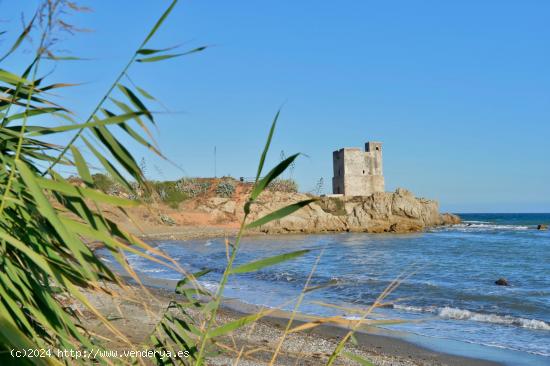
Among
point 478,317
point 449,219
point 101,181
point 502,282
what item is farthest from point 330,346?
point 449,219

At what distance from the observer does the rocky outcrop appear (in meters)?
43.9

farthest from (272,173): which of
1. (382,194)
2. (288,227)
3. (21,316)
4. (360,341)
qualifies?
(382,194)

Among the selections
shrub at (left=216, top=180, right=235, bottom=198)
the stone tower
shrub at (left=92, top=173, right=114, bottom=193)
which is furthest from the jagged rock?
shrub at (left=92, top=173, right=114, bottom=193)

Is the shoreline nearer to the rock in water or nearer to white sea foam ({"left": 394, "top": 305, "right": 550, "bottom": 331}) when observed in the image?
white sea foam ({"left": 394, "top": 305, "right": 550, "bottom": 331})

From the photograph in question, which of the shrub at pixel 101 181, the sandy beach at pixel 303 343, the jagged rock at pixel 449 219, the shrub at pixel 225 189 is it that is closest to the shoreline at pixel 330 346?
the sandy beach at pixel 303 343

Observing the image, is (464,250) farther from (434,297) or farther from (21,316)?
(21,316)

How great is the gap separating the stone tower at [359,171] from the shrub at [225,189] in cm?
1768

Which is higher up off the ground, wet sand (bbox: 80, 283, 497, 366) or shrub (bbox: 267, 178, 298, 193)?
shrub (bbox: 267, 178, 298, 193)

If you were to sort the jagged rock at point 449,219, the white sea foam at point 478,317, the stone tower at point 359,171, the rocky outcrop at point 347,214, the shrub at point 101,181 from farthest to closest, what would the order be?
1. the jagged rock at point 449,219
2. the stone tower at point 359,171
3. the rocky outcrop at point 347,214
4. the white sea foam at point 478,317
5. the shrub at point 101,181

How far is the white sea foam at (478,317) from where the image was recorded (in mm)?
9977

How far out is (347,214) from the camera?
161 ft

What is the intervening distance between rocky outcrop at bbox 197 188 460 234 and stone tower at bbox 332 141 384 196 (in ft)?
38.8

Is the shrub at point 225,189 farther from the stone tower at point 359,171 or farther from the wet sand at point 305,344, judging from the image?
the wet sand at point 305,344

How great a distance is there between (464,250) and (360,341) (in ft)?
67.5
